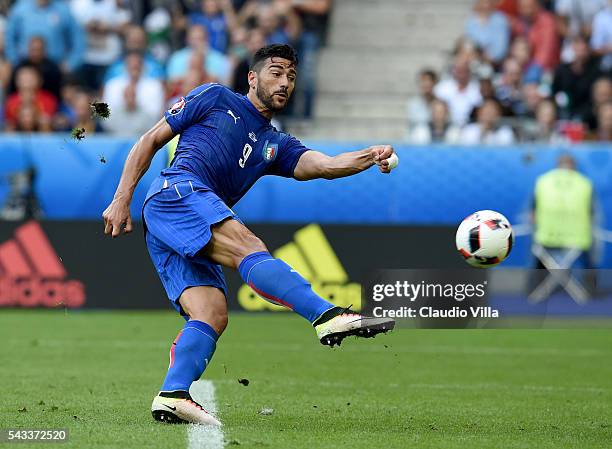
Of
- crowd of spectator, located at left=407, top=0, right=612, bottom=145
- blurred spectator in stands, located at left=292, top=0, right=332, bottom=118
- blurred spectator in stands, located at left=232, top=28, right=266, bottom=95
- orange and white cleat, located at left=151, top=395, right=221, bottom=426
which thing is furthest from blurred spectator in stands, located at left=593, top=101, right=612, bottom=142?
orange and white cleat, located at left=151, top=395, right=221, bottom=426

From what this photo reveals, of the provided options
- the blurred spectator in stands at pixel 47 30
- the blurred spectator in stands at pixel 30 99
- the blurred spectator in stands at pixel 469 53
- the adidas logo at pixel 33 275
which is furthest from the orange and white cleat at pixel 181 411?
the blurred spectator in stands at pixel 47 30

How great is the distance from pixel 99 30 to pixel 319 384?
11.5 metres

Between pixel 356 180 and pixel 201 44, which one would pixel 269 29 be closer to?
pixel 201 44

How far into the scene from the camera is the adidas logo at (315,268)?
1496cm

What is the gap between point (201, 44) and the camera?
1852 cm

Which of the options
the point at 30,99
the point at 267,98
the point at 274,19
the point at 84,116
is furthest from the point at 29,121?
the point at 267,98

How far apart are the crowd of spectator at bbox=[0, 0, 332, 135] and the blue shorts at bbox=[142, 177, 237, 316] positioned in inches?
381

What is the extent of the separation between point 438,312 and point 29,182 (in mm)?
6869

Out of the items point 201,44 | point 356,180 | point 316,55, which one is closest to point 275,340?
point 356,180

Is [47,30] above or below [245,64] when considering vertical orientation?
above

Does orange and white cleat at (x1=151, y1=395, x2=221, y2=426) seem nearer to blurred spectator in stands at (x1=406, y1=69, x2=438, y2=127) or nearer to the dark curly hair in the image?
the dark curly hair

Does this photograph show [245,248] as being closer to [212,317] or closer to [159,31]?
[212,317]

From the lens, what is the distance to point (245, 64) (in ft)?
59.3

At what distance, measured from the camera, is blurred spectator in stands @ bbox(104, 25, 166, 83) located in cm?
1844
